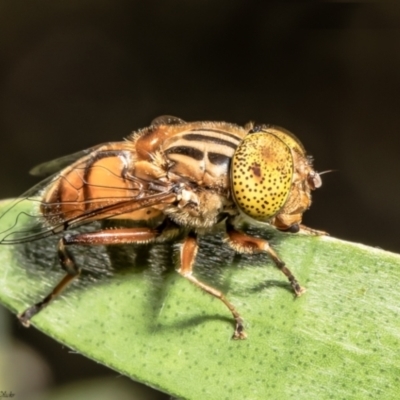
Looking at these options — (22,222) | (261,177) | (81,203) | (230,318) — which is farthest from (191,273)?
(22,222)

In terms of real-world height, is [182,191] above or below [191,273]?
above

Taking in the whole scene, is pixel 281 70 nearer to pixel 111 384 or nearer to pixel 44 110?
pixel 44 110

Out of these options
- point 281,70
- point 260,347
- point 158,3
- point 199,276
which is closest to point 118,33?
point 158,3

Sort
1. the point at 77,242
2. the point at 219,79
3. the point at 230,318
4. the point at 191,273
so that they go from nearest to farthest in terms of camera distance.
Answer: the point at 230,318
the point at 191,273
the point at 77,242
the point at 219,79

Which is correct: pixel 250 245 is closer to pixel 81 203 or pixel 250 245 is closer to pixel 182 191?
pixel 182 191

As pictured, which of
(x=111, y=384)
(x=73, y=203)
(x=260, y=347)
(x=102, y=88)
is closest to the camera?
(x=260, y=347)
